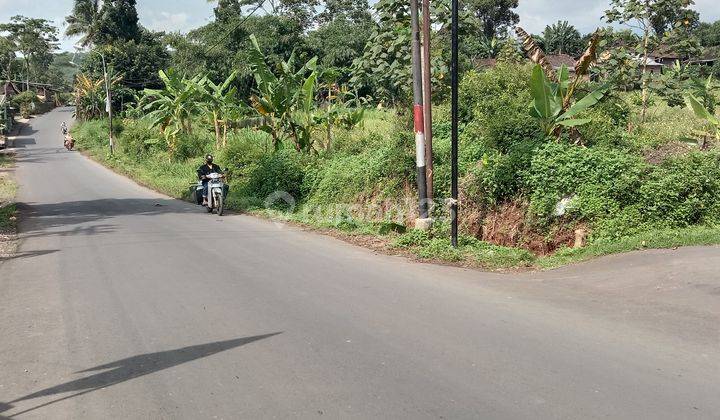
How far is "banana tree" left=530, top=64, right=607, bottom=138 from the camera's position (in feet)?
37.8

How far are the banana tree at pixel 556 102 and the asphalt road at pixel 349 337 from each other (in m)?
4.04

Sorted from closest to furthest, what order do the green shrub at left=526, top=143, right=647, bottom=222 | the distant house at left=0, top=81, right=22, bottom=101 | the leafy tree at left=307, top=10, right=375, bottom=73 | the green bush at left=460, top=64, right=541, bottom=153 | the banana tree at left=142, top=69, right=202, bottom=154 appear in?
1. the green shrub at left=526, top=143, right=647, bottom=222
2. the green bush at left=460, top=64, right=541, bottom=153
3. the banana tree at left=142, top=69, right=202, bottom=154
4. the leafy tree at left=307, top=10, right=375, bottom=73
5. the distant house at left=0, top=81, right=22, bottom=101

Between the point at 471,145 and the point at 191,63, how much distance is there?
35925 millimetres

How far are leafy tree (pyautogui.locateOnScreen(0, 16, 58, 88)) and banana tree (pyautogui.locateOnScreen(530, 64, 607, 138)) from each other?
9177 centimetres

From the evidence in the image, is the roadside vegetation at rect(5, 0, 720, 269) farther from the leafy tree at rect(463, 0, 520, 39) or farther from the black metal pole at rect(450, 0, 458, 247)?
the leafy tree at rect(463, 0, 520, 39)

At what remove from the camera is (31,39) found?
292 ft

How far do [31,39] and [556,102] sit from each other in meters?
95.8

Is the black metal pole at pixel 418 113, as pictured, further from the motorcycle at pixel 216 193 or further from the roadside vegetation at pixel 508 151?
the motorcycle at pixel 216 193

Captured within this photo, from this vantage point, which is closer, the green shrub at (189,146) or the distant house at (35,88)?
the green shrub at (189,146)

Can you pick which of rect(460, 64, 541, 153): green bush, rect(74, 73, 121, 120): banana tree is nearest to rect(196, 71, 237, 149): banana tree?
rect(460, 64, 541, 153): green bush

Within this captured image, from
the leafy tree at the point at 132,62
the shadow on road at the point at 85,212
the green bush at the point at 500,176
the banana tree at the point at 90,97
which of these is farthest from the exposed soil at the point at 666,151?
the banana tree at the point at 90,97

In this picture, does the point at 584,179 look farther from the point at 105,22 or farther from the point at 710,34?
the point at 710,34

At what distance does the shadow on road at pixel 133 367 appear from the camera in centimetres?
464

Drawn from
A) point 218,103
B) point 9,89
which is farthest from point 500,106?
point 9,89
